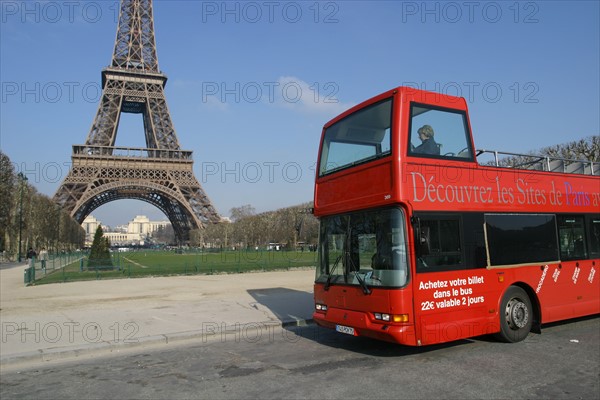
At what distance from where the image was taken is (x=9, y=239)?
177 ft

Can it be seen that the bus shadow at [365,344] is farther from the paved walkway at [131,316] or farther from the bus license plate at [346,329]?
the paved walkway at [131,316]

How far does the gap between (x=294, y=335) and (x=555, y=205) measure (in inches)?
221

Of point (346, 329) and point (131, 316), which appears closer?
point (346, 329)

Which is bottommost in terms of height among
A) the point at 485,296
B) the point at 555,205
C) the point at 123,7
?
the point at 485,296

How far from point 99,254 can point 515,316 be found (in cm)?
2685

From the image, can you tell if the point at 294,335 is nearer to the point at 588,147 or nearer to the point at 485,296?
the point at 485,296

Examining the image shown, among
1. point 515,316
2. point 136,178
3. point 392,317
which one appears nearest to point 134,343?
point 392,317

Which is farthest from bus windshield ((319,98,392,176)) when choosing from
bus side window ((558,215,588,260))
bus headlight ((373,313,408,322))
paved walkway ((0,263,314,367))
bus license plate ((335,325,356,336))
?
bus side window ((558,215,588,260))

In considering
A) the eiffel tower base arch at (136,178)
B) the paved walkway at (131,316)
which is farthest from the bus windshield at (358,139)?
the eiffel tower base arch at (136,178)

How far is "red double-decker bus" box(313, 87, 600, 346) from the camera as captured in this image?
676cm

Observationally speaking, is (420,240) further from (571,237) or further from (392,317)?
(571,237)

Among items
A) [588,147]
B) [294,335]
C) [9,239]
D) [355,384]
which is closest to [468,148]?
[355,384]

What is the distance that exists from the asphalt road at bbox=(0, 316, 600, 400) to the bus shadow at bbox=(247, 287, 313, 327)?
7.09ft

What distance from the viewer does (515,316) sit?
7.87m
